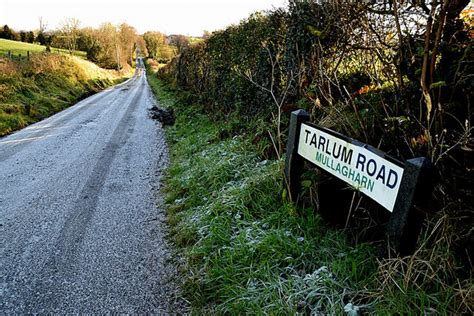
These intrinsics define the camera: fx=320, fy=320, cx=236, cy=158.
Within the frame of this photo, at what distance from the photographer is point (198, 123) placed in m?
10.1

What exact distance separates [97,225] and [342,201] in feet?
10.8

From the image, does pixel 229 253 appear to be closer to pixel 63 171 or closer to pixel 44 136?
Answer: pixel 63 171

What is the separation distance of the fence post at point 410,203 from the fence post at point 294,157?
1.36 meters

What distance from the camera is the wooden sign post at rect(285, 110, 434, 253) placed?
2181mm

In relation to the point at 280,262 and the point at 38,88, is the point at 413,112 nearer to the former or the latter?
the point at 280,262

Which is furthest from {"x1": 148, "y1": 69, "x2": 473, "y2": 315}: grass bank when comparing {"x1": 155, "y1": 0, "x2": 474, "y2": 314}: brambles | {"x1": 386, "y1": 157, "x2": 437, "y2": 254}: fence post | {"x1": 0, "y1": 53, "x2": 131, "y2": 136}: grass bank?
{"x1": 0, "y1": 53, "x2": 131, "y2": 136}: grass bank

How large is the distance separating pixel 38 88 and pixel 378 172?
1862 cm

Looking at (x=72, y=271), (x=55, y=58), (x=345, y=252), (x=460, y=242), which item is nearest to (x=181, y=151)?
(x=72, y=271)

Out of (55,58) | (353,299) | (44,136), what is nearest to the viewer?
(353,299)

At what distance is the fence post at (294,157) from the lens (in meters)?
3.48

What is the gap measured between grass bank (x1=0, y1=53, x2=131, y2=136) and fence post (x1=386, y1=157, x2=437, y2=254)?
11.3 meters

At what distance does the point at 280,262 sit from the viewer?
306 cm

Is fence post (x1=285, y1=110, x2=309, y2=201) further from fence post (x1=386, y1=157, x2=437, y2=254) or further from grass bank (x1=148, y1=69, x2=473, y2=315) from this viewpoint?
fence post (x1=386, y1=157, x2=437, y2=254)

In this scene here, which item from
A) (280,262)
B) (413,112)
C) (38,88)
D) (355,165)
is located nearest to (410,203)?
(355,165)
